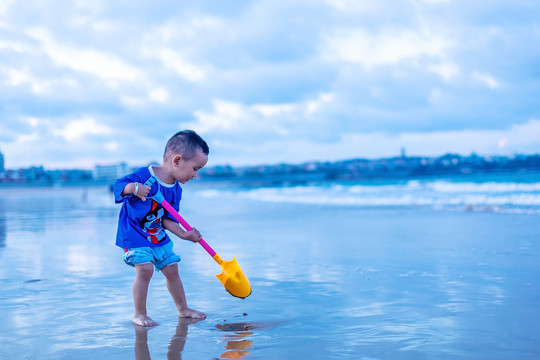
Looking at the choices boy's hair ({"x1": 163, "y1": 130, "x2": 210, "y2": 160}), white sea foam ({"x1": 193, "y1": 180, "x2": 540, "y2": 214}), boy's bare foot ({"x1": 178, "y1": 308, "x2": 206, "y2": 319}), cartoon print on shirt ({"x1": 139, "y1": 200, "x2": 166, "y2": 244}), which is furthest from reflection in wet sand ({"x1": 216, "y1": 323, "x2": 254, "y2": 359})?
white sea foam ({"x1": 193, "y1": 180, "x2": 540, "y2": 214})

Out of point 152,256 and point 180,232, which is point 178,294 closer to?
point 152,256

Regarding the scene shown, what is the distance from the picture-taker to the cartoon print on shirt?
316 centimetres

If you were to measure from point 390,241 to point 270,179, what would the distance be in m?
74.3

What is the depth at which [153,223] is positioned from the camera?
3213mm

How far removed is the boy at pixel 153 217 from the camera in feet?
10.2

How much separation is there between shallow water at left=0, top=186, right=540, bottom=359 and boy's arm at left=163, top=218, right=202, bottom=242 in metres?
0.48

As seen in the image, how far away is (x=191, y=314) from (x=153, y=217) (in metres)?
0.61

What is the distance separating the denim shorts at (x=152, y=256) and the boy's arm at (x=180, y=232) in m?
0.12

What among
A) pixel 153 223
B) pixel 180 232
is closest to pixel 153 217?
pixel 153 223

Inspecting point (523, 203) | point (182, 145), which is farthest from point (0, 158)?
point (523, 203)

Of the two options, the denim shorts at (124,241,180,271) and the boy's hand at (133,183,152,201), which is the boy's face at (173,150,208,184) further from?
the denim shorts at (124,241,180,271)

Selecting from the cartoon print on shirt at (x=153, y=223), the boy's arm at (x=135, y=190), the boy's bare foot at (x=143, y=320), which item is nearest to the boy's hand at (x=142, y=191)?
the boy's arm at (x=135, y=190)

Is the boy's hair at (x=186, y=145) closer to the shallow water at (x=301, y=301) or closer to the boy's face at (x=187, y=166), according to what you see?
the boy's face at (x=187, y=166)

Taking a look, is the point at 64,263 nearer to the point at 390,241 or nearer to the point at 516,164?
the point at 390,241
